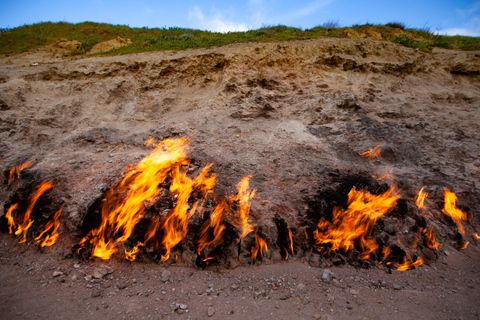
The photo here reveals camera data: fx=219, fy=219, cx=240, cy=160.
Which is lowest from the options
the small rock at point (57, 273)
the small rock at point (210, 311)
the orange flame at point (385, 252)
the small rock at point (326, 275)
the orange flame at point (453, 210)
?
the small rock at point (57, 273)

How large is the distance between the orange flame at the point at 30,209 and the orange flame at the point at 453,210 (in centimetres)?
915

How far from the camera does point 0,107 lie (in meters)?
7.72

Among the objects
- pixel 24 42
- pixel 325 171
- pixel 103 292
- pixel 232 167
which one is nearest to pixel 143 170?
pixel 232 167

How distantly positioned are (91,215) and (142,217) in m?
1.08

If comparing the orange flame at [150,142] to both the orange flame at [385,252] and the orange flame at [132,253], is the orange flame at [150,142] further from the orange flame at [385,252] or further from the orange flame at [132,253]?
the orange flame at [385,252]

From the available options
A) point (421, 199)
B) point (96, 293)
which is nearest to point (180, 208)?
point (96, 293)

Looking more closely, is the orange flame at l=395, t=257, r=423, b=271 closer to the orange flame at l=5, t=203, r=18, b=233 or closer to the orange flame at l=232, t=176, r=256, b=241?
the orange flame at l=232, t=176, r=256, b=241

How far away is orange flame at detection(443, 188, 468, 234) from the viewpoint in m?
4.84

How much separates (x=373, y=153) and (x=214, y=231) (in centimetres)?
488

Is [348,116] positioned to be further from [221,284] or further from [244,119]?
[221,284]

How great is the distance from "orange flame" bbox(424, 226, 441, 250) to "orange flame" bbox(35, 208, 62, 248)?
760 cm

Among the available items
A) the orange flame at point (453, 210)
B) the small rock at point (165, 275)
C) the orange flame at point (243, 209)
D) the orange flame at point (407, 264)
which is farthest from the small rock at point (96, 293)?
the orange flame at point (453, 210)

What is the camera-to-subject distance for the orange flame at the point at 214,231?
4211mm

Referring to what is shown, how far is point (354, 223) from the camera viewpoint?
4582 millimetres
